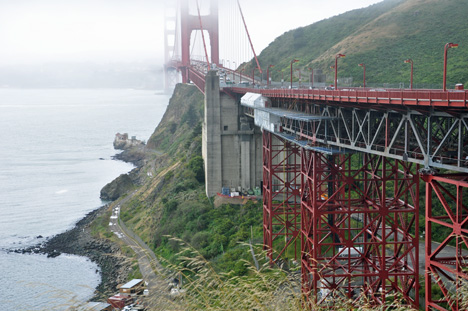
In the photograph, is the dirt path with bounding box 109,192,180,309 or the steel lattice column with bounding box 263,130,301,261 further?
the steel lattice column with bounding box 263,130,301,261

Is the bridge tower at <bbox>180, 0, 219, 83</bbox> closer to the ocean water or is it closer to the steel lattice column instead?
the ocean water

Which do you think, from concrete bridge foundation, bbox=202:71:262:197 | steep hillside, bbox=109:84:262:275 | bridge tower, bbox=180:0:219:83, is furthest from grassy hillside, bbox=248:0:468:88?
steep hillside, bbox=109:84:262:275

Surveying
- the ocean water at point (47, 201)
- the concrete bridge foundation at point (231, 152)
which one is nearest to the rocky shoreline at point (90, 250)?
the ocean water at point (47, 201)

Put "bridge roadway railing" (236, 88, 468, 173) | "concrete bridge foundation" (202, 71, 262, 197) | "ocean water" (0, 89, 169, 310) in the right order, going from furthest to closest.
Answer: "concrete bridge foundation" (202, 71, 262, 197)
"ocean water" (0, 89, 169, 310)
"bridge roadway railing" (236, 88, 468, 173)

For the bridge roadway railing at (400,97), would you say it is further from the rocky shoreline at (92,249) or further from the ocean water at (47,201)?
the rocky shoreline at (92,249)

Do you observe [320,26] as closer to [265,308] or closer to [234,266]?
[234,266]

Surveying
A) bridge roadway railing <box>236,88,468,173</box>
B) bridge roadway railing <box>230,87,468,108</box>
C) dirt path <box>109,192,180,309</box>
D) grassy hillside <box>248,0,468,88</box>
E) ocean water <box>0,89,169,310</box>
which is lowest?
ocean water <box>0,89,169,310</box>

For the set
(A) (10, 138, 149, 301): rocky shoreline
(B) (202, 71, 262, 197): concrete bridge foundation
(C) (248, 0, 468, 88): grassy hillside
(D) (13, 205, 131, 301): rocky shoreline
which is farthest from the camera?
(C) (248, 0, 468, 88): grassy hillside
